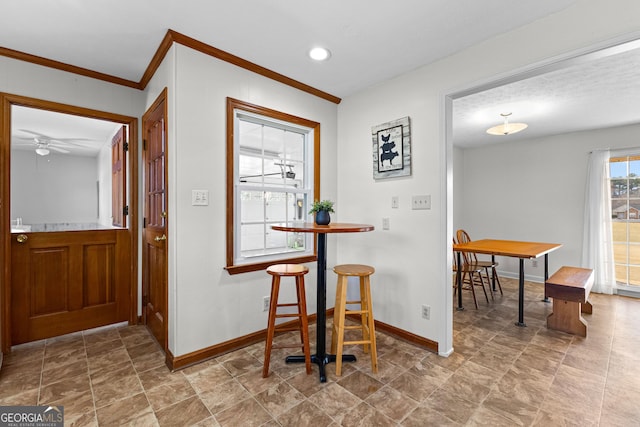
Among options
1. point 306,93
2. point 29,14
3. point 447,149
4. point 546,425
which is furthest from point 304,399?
point 29,14

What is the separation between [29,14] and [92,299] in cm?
232

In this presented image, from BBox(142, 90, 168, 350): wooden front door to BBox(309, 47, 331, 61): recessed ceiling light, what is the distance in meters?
1.19

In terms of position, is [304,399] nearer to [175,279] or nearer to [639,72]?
[175,279]

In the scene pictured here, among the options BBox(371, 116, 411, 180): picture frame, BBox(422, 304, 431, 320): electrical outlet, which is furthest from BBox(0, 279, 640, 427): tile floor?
BBox(371, 116, 411, 180): picture frame

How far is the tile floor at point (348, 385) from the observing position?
64.5 inches

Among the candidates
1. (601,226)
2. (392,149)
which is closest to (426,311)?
(392,149)

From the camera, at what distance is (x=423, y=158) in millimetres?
2457

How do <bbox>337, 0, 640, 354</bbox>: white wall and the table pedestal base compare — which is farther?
the table pedestal base

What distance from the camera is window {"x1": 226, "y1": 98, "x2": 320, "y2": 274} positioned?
95.0 inches

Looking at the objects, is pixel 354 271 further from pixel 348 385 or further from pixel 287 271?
pixel 348 385

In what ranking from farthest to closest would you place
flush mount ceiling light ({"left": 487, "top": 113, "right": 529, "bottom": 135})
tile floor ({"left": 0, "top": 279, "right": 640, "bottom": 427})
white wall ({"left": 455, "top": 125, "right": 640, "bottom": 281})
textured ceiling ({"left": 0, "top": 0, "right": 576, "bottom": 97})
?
white wall ({"left": 455, "top": 125, "right": 640, "bottom": 281})
flush mount ceiling light ({"left": 487, "top": 113, "right": 529, "bottom": 135})
textured ceiling ({"left": 0, "top": 0, "right": 576, "bottom": 97})
tile floor ({"left": 0, "top": 279, "right": 640, "bottom": 427})

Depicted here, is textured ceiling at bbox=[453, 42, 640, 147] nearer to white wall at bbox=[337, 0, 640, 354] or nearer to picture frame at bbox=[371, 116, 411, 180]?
white wall at bbox=[337, 0, 640, 354]

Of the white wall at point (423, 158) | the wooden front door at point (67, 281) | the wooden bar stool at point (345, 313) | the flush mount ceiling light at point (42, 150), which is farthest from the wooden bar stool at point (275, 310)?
the flush mount ceiling light at point (42, 150)

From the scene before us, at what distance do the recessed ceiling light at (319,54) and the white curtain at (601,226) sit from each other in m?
4.58
